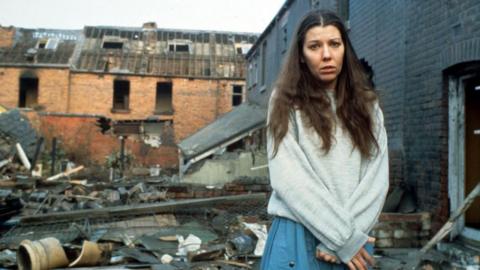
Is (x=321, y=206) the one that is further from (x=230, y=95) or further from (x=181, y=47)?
(x=181, y=47)

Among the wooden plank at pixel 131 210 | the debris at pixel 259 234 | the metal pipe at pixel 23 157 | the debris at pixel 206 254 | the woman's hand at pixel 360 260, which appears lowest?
the debris at pixel 206 254

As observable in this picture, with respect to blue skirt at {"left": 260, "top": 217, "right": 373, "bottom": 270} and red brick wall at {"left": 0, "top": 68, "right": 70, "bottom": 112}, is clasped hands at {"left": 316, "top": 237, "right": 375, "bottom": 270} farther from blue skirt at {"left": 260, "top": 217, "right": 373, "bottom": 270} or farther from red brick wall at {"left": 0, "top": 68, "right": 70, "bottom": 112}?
red brick wall at {"left": 0, "top": 68, "right": 70, "bottom": 112}

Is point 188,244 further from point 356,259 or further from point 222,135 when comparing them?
point 222,135

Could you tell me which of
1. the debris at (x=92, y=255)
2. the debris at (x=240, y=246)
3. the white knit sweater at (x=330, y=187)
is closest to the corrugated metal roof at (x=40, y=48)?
the debris at (x=92, y=255)

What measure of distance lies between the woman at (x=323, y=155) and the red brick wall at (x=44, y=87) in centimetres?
2802

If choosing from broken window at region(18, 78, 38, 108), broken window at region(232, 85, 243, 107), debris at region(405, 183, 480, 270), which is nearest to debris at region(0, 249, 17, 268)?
debris at region(405, 183, 480, 270)

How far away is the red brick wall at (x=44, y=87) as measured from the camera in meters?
27.6

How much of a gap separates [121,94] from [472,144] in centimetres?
2795

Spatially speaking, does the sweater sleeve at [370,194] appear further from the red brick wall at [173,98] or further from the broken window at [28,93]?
the broken window at [28,93]

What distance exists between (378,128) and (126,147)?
25113 mm

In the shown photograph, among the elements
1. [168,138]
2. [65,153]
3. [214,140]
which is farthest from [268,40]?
[65,153]

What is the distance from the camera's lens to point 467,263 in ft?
16.4

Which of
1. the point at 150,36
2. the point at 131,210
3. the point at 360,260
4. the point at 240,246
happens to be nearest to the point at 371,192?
the point at 360,260

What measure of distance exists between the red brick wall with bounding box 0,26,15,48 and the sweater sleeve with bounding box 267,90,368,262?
106 ft
